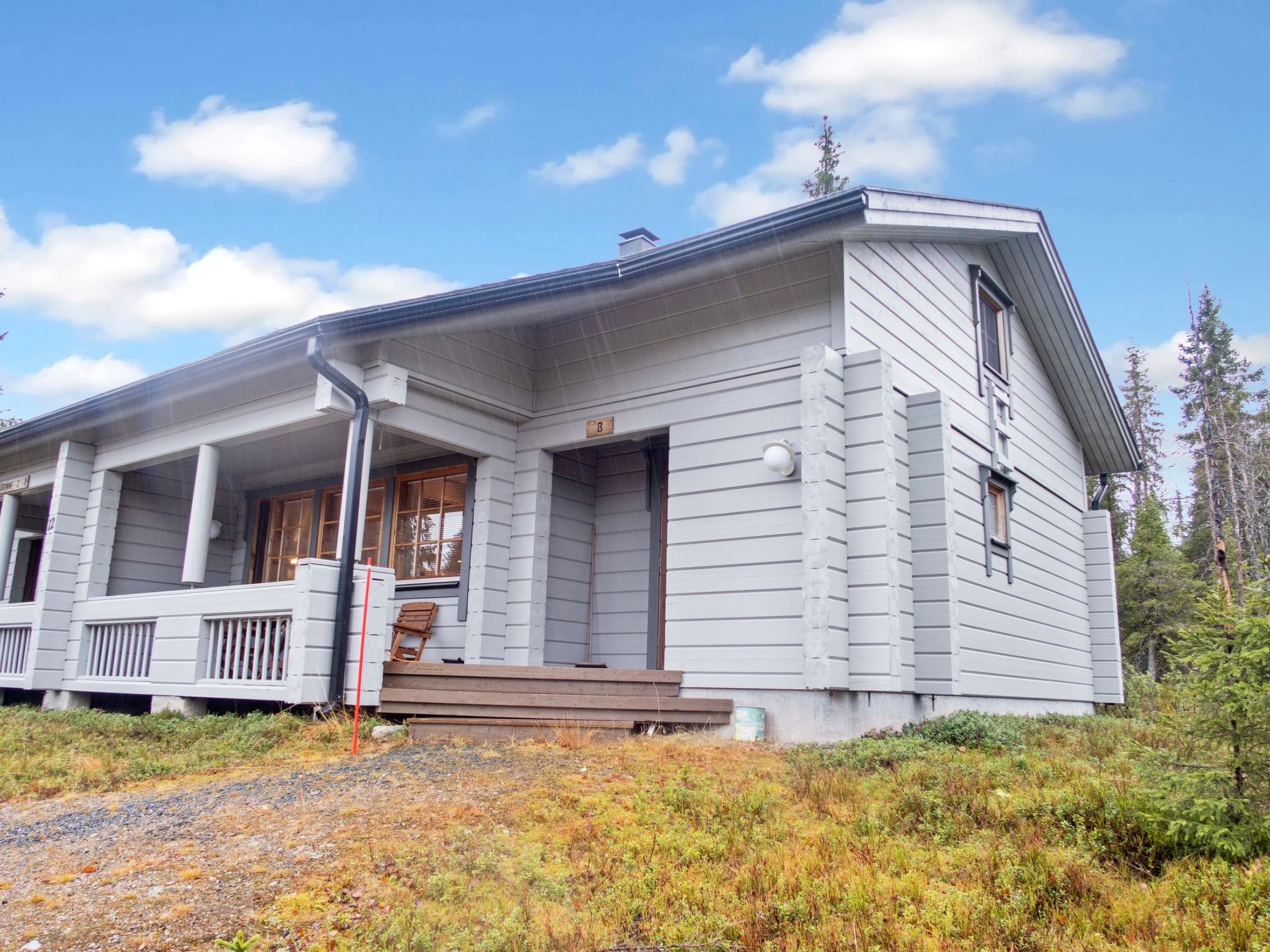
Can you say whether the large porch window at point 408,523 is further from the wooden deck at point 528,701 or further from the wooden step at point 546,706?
the wooden step at point 546,706

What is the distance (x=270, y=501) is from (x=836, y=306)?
8.58 metres

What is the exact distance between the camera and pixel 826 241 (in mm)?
7098

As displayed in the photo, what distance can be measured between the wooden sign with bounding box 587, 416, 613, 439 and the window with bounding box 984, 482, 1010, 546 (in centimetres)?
387

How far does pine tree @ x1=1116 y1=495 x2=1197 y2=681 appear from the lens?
22.3m

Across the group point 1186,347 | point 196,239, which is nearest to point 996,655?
point 1186,347

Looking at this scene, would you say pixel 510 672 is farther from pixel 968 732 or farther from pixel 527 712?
pixel 968 732

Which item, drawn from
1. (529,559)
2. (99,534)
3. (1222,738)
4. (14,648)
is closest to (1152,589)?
(529,559)

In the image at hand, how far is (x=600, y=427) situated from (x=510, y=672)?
2.64 metres

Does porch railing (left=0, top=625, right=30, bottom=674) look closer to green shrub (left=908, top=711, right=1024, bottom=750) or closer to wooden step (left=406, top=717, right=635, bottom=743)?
wooden step (left=406, top=717, right=635, bottom=743)

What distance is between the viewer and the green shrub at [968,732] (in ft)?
21.2

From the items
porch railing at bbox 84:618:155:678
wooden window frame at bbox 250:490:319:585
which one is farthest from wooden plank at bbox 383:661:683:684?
wooden window frame at bbox 250:490:319:585

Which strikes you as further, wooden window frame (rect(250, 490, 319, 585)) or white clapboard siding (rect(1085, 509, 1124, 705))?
wooden window frame (rect(250, 490, 319, 585))

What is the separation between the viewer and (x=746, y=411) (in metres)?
7.64

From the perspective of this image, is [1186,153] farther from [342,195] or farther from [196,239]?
[196,239]
